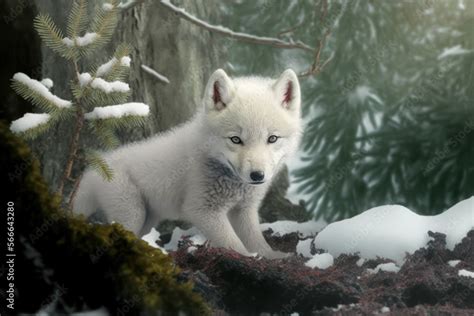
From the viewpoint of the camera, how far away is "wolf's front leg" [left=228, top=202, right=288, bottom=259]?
3.76m

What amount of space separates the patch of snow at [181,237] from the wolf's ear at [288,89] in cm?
89

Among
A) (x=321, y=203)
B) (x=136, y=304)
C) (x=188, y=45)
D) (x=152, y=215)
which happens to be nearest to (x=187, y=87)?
(x=188, y=45)

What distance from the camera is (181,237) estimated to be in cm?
368

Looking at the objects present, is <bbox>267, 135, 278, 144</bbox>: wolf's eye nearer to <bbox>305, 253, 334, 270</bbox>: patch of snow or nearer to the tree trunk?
<bbox>305, 253, 334, 270</bbox>: patch of snow

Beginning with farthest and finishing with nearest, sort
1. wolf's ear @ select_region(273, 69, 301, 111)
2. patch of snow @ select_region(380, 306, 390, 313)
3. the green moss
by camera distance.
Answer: wolf's ear @ select_region(273, 69, 301, 111) → patch of snow @ select_region(380, 306, 390, 313) → the green moss

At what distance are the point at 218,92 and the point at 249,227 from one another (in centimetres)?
85

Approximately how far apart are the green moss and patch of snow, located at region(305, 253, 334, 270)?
106 centimetres

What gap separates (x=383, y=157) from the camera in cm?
562

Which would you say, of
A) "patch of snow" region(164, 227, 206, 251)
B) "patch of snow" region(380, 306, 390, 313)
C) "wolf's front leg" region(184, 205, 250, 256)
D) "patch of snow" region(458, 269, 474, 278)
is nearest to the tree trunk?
"patch of snow" region(164, 227, 206, 251)

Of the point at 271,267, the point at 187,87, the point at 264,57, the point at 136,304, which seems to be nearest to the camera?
the point at 136,304

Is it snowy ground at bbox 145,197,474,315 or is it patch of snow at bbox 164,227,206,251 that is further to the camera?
patch of snow at bbox 164,227,206,251

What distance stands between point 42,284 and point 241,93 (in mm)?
1482

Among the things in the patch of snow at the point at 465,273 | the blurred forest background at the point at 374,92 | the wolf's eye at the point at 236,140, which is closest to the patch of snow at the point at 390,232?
the patch of snow at the point at 465,273

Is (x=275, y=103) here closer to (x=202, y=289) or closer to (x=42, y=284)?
(x=202, y=289)
